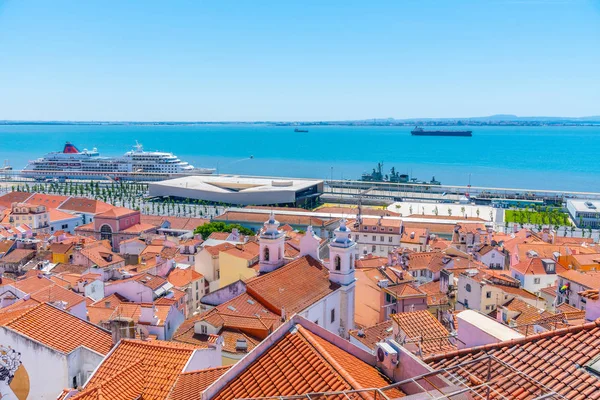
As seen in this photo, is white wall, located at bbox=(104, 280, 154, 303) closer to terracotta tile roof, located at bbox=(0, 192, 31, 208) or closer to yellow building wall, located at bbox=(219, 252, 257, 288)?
yellow building wall, located at bbox=(219, 252, 257, 288)

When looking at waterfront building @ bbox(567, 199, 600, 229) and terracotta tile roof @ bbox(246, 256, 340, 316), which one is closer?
terracotta tile roof @ bbox(246, 256, 340, 316)

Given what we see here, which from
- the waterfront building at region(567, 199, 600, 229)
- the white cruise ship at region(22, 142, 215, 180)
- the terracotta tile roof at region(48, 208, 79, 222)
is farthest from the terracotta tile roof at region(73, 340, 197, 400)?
the white cruise ship at region(22, 142, 215, 180)

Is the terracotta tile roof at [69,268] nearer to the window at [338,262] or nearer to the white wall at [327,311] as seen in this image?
the window at [338,262]

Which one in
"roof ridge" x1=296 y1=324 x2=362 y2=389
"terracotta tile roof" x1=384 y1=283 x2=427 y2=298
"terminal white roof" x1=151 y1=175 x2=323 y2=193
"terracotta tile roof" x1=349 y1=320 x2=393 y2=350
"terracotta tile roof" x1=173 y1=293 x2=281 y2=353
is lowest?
"terminal white roof" x1=151 y1=175 x2=323 y2=193

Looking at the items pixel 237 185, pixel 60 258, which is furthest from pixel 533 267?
pixel 237 185

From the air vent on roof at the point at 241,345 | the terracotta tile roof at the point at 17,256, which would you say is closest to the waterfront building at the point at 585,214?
the terracotta tile roof at the point at 17,256

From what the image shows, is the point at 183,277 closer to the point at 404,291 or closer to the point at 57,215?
the point at 404,291

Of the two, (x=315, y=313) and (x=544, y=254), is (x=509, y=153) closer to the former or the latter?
(x=544, y=254)
